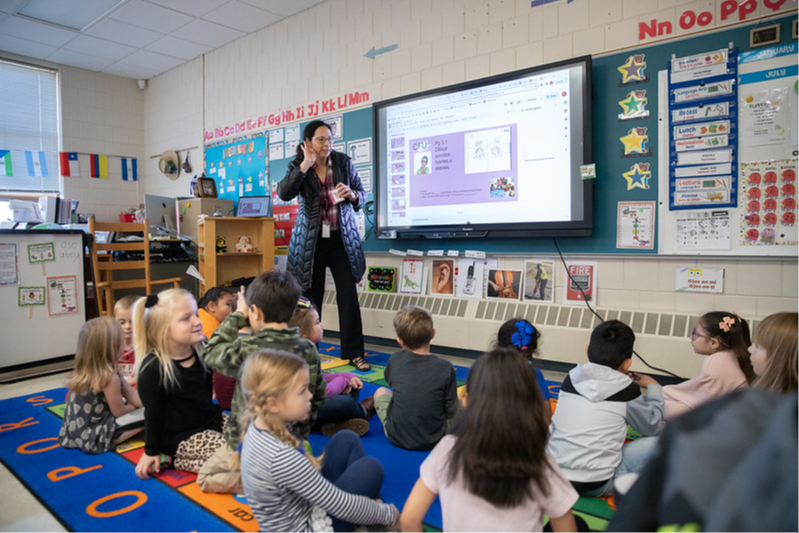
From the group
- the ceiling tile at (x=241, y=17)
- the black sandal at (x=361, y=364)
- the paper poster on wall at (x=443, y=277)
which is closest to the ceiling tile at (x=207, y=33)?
the ceiling tile at (x=241, y=17)

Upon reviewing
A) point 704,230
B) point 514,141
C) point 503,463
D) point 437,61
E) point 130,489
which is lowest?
point 130,489

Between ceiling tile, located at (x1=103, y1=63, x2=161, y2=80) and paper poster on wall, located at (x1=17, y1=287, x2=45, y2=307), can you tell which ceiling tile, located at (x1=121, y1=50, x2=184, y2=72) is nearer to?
ceiling tile, located at (x1=103, y1=63, x2=161, y2=80)

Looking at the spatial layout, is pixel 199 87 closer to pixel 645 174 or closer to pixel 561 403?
pixel 645 174

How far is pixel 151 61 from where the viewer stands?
6.21m

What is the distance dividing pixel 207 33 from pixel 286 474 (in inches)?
212

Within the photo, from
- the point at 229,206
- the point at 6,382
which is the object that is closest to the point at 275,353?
the point at 6,382

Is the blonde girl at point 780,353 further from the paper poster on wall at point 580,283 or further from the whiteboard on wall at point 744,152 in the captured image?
the paper poster on wall at point 580,283

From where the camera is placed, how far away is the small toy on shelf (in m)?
4.79

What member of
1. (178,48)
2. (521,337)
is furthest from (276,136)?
(521,337)

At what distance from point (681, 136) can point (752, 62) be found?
1.48ft

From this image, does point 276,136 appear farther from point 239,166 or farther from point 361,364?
point 361,364

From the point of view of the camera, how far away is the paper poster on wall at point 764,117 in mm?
2496

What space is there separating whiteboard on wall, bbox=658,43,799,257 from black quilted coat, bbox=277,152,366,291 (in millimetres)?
1855

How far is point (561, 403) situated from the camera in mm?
1604
